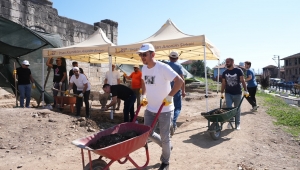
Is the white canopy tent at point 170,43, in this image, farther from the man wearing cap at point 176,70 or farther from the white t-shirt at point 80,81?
the white t-shirt at point 80,81

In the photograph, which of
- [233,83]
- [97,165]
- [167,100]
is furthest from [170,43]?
[97,165]

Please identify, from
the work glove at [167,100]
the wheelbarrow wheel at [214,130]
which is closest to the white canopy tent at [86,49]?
the wheelbarrow wheel at [214,130]

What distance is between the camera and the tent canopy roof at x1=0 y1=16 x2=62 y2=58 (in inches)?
348

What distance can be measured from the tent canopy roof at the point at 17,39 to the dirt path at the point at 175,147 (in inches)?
118

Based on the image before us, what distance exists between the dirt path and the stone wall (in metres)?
5.12

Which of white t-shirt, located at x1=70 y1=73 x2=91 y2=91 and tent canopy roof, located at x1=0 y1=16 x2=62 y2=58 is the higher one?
tent canopy roof, located at x1=0 y1=16 x2=62 y2=58

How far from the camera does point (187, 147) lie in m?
5.35

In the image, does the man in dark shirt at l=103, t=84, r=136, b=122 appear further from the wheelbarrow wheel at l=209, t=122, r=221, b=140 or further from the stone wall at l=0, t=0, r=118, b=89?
the stone wall at l=0, t=0, r=118, b=89

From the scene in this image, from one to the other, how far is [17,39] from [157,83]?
718cm

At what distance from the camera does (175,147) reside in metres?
5.34

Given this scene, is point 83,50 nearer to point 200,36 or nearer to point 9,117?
point 9,117

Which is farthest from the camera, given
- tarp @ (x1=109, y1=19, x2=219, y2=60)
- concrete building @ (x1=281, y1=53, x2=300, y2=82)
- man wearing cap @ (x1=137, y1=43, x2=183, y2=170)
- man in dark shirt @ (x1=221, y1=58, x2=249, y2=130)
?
concrete building @ (x1=281, y1=53, x2=300, y2=82)

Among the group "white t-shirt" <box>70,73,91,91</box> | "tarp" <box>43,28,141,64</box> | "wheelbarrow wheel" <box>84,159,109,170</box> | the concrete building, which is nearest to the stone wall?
→ "tarp" <box>43,28,141,64</box>

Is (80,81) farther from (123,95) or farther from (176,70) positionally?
(176,70)
